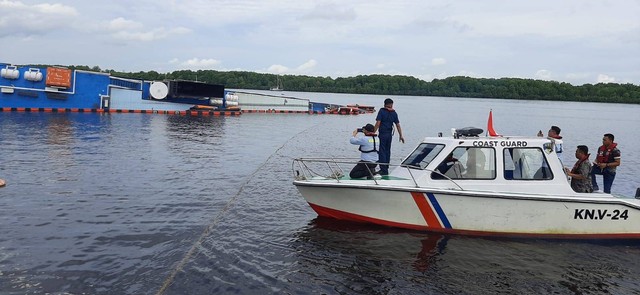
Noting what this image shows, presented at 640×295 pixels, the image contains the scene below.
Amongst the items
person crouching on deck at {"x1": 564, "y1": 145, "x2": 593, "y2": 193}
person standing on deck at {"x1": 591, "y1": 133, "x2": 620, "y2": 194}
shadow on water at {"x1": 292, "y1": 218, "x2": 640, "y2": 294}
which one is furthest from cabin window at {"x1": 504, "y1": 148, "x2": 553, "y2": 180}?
person standing on deck at {"x1": 591, "y1": 133, "x2": 620, "y2": 194}

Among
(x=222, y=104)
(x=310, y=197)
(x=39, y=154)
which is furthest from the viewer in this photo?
(x=222, y=104)

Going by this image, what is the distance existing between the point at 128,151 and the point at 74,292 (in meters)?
16.4

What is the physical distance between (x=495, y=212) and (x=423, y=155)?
76.8 inches

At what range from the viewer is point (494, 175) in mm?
10500

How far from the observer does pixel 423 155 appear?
1111 centimetres

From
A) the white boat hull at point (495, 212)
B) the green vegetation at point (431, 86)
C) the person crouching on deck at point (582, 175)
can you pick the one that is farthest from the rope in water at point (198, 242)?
the green vegetation at point (431, 86)

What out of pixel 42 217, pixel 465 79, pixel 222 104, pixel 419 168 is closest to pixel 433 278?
pixel 419 168

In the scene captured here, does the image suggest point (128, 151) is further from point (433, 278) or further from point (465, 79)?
point (465, 79)

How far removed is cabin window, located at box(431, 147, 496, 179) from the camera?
10.5m

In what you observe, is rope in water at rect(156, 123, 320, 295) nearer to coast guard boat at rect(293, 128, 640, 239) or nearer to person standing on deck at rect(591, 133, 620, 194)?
coast guard boat at rect(293, 128, 640, 239)

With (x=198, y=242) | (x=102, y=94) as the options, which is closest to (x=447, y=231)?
(x=198, y=242)

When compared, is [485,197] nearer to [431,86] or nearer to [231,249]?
[231,249]

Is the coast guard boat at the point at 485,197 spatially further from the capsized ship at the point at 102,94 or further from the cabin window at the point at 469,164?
the capsized ship at the point at 102,94

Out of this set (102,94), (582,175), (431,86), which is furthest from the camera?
(431,86)
